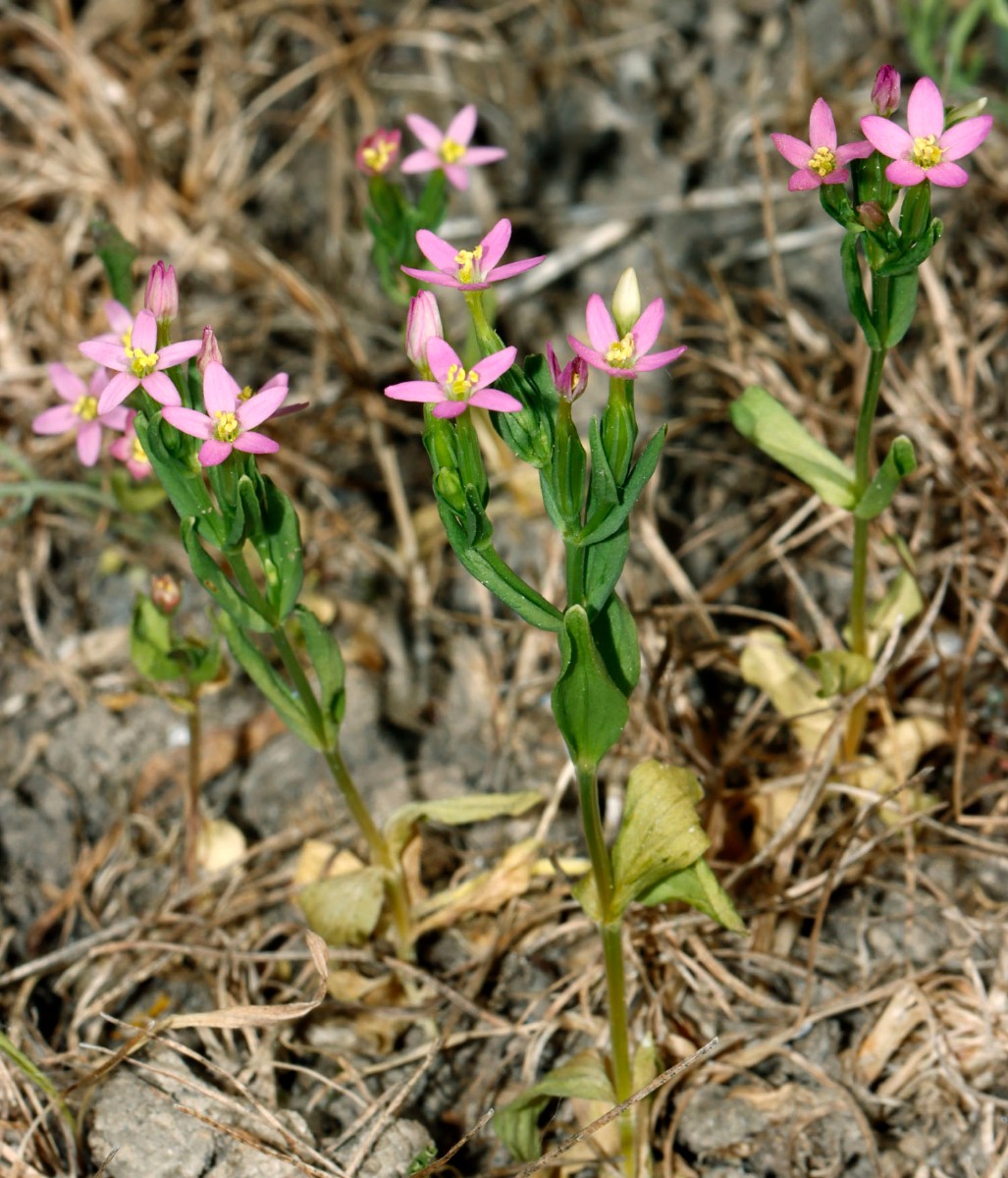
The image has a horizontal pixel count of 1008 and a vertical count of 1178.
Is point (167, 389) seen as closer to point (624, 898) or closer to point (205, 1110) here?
point (624, 898)

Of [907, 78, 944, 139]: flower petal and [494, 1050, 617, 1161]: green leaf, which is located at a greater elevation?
[907, 78, 944, 139]: flower petal

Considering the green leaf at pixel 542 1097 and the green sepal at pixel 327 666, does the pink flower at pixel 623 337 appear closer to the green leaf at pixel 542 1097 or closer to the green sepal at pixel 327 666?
the green sepal at pixel 327 666

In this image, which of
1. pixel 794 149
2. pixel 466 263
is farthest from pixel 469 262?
pixel 794 149

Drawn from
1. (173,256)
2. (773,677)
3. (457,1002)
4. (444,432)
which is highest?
(444,432)

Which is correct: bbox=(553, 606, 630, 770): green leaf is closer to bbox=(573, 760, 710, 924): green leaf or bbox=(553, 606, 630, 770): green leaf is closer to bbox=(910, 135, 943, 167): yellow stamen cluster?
bbox=(573, 760, 710, 924): green leaf

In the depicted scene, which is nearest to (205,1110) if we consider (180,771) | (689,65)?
(180,771)

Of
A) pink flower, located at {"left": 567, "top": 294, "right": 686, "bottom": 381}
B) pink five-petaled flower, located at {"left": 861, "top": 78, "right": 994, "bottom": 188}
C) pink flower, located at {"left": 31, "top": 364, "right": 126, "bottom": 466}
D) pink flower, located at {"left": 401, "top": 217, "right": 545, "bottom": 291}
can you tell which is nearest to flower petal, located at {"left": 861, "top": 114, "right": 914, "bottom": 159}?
pink five-petaled flower, located at {"left": 861, "top": 78, "right": 994, "bottom": 188}

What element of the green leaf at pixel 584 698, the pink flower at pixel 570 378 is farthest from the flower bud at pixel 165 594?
the pink flower at pixel 570 378
